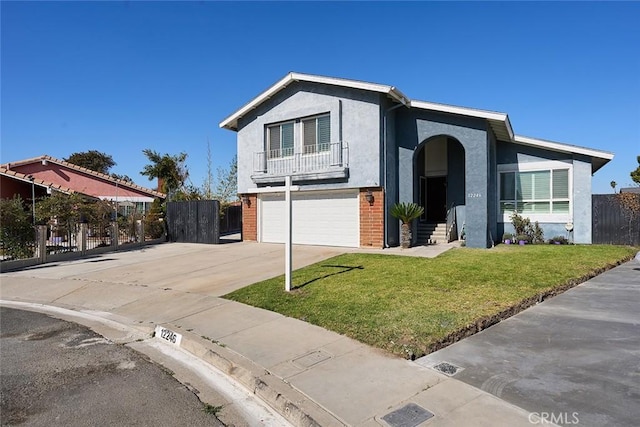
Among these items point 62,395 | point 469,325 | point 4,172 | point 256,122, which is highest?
point 256,122

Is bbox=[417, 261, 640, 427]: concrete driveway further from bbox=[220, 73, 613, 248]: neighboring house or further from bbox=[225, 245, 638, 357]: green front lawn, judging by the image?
bbox=[220, 73, 613, 248]: neighboring house

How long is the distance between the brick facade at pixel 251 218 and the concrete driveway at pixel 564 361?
13.5m

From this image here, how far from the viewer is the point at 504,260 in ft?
36.4

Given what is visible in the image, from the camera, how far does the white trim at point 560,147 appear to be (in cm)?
1472

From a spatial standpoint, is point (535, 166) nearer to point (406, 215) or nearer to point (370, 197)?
point (406, 215)

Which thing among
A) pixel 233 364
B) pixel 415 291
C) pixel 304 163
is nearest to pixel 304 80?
pixel 304 163

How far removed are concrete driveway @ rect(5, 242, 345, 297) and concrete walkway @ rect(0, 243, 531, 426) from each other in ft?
0.23

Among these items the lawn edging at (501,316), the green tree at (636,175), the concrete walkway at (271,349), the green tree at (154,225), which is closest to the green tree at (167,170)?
the green tree at (154,225)

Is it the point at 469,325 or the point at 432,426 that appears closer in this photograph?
the point at 432,426

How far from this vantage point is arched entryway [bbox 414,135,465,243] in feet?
55.8

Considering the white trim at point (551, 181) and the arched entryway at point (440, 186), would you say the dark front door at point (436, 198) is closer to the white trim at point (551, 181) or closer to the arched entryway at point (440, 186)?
the arched entryway at point (440, 186)

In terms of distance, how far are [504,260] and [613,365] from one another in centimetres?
686

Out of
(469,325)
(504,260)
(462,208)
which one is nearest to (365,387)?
(469,325)

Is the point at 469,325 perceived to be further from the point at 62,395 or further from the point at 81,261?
the point at 81,261
